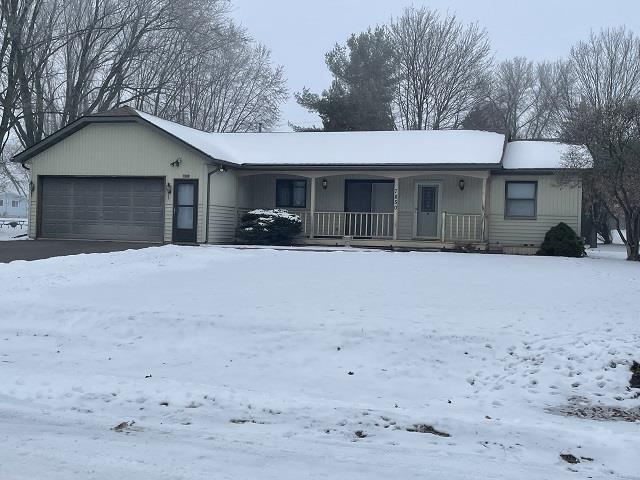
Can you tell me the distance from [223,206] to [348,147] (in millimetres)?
4888

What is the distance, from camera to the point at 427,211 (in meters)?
23.0

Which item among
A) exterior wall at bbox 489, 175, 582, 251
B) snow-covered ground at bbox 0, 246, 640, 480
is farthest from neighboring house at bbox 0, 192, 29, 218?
snow-covered ground at bbox 0, 246, 640, 480

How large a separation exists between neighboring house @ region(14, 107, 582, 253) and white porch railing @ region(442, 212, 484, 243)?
0.04 meters

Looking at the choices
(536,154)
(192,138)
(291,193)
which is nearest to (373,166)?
(291,193)

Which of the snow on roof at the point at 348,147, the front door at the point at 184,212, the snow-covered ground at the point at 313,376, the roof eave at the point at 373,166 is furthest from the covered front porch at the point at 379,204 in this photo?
the snow-covered ground at the point at 313,376

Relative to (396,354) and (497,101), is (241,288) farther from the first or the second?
(497,101)

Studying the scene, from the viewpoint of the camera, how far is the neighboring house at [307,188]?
21.5 metres

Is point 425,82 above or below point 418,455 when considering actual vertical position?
above

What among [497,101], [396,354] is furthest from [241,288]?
[497,101]

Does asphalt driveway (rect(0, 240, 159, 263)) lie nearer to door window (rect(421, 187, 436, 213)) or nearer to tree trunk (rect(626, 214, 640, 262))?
door window (rect(421, 187, 436, 213))

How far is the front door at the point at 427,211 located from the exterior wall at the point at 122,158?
277 inches

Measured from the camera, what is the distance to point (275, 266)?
14789 millimetres

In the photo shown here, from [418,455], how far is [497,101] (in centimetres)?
4193

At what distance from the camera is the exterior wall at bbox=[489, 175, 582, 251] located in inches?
838
